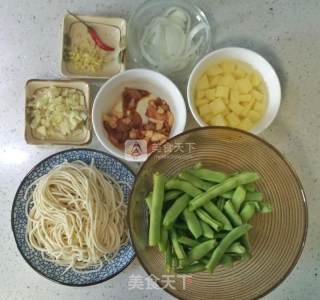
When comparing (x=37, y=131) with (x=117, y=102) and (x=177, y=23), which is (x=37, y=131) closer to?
(x=117, y=102)

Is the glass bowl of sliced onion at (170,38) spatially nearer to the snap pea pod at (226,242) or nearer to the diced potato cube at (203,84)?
the diced potato cube at (203,84)

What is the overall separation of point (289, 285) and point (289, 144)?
0.34 m

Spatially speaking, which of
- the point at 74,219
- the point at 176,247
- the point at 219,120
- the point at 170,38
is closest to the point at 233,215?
the point at 176,247

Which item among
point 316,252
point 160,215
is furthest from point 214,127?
point 316,252

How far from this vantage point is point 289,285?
1180 millimetres

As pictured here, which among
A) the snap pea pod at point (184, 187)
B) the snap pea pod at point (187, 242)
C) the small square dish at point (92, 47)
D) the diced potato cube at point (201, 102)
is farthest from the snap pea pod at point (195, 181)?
the small square dish at point (92, 47)

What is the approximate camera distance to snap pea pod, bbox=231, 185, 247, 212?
0.97 m

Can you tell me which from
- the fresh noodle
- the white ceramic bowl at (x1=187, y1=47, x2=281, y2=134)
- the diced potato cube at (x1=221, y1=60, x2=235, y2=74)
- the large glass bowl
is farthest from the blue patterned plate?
the diced potato cube at (x1=221, y1=60, x2=235, y2=74)

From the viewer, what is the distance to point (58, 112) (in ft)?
3.82

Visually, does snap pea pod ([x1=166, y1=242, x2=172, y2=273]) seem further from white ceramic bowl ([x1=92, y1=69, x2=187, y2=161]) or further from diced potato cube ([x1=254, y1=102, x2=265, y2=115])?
diced potato cube ([x1=254, y1=102, x2=265, y2=115])

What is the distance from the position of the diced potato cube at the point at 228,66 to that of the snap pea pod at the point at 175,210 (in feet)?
1.14

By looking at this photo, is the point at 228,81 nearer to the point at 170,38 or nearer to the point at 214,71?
the point at 214,71

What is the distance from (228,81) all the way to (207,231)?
384mm

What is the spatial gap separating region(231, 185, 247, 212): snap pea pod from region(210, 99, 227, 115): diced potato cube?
233 mm
